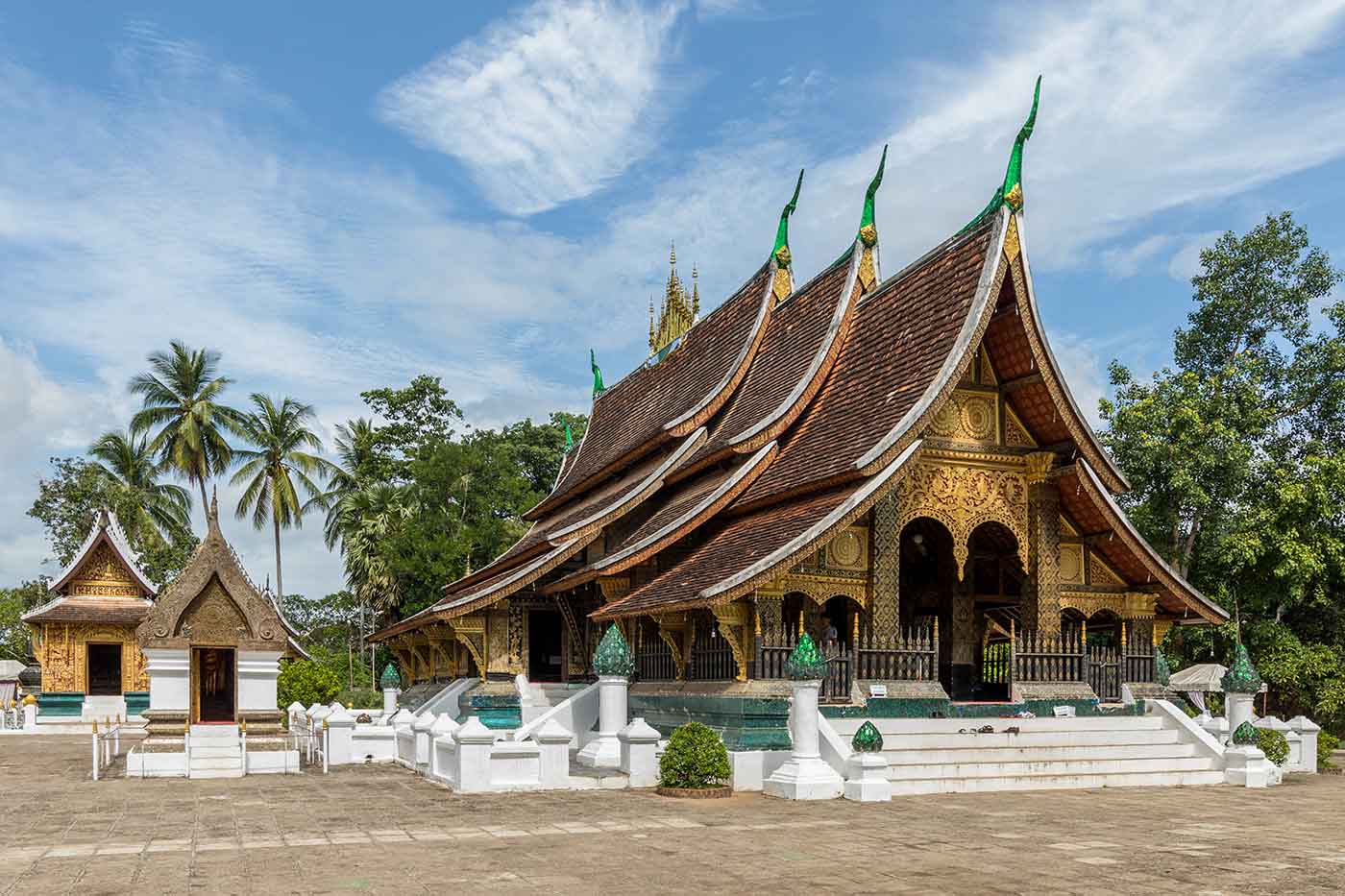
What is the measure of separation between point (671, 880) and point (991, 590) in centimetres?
1176

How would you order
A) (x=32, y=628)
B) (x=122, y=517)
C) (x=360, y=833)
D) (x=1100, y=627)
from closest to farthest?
1. (x=360, y=833)
2. (x=1100, y=627)
3. (x=32, y=628)
4. (x=122, y=517)

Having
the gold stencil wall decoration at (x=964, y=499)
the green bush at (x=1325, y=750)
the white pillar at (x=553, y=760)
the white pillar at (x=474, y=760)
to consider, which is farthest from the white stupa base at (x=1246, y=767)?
the white pillar at (x=474, y=760)

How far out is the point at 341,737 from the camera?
16828 mm

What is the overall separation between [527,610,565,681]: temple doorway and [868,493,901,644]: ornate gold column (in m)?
6.79

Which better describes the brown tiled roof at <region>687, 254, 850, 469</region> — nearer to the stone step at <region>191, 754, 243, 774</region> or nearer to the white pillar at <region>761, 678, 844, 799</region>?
the white pillar at <region>761, 678, 844, 799</region>

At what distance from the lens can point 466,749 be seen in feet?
40.2

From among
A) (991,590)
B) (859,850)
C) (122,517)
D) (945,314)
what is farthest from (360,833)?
(122,517)

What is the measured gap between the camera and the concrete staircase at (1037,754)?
40.1ft

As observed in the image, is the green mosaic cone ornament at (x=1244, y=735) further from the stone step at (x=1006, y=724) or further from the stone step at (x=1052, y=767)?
the stone step at (x=1006, y=724)

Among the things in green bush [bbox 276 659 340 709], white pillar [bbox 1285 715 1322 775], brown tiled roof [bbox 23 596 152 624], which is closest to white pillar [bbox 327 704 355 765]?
white pillar [bbox 1285 715 1322 775]

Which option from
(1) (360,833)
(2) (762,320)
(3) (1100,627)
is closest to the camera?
(1) (360,833)

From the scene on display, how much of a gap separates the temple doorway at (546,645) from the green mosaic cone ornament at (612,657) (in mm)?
4973

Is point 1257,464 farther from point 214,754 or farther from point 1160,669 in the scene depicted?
point 214,754

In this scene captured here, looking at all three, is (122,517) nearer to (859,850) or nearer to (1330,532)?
(1330,532)
